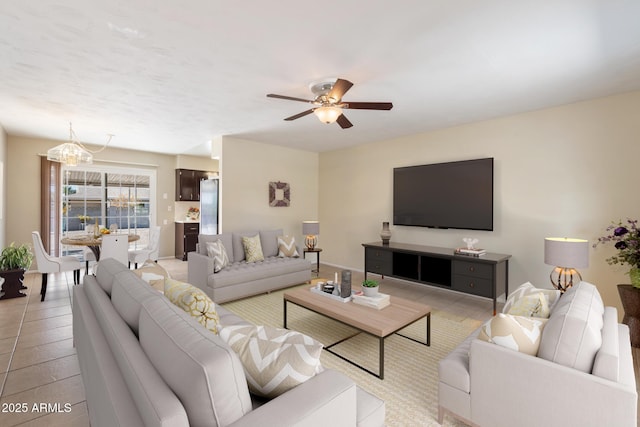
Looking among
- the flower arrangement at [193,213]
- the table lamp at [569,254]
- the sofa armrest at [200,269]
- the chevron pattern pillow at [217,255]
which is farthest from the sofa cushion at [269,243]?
the table lamp at [569,254]

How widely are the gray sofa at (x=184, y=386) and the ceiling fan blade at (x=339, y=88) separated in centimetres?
192

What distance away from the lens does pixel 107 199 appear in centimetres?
621

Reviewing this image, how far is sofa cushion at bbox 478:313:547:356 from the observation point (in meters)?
1.48

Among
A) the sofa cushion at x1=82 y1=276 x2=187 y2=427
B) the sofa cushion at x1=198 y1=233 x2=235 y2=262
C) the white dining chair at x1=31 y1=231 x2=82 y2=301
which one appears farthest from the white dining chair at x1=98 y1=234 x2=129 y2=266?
the sofa cushion at x1=82 y1=276 x2=187 y2=427

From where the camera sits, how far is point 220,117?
153 inches

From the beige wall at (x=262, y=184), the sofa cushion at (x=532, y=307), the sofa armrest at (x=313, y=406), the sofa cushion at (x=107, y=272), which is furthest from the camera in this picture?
the beige wall at (x=262, y=184)

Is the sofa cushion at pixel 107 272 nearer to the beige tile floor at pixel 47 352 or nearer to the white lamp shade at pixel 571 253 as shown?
the beige tile floor at pixel 47 352

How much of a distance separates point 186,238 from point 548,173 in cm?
680

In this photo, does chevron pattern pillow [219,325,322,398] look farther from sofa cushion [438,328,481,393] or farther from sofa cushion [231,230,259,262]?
sofa cushion [231,230,259,262]

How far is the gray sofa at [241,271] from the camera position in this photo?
379 centimetres

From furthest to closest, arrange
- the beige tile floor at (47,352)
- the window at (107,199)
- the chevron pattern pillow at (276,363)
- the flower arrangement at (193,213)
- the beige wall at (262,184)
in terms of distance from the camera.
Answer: the flower arrangement at (193,213), the window at (107,199), the beige wall at (262,184), the beige tile floor at (47,352), the chevron pattern pillow at (276,363)

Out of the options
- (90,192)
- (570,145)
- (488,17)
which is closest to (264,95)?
(488,17)

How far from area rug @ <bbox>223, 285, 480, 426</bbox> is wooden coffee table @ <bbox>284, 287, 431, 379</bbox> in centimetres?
8

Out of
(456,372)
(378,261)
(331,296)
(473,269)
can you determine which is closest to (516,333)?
(456,372)
